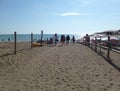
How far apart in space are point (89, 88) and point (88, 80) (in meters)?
1.03

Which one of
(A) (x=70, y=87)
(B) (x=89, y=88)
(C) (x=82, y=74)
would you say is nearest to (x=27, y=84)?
(A) (x=70, y=87)

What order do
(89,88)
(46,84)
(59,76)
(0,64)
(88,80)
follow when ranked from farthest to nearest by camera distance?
(0,64) → (59,76) → (88,80) → (46,84) → (89,88)

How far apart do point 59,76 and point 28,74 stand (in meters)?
1.20

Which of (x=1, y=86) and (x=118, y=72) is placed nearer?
(x=1, y=86)

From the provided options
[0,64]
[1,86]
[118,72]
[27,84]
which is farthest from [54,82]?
[0,64]

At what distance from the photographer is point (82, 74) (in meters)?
8.59

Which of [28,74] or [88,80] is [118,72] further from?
[28,74]

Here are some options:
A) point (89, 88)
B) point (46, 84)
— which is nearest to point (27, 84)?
point (46, 84)

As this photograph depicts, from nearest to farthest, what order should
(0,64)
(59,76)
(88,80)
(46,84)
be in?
(46,84) < (88,80) < (59,76) < (0,64)

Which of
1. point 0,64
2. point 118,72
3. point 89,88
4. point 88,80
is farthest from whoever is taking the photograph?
point 0,64

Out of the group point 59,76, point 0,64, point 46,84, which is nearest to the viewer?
point 46,84

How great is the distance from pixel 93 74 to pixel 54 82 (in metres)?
1.90

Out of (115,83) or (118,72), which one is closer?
(115,83)

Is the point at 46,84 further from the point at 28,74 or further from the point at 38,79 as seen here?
the point at 28,74
